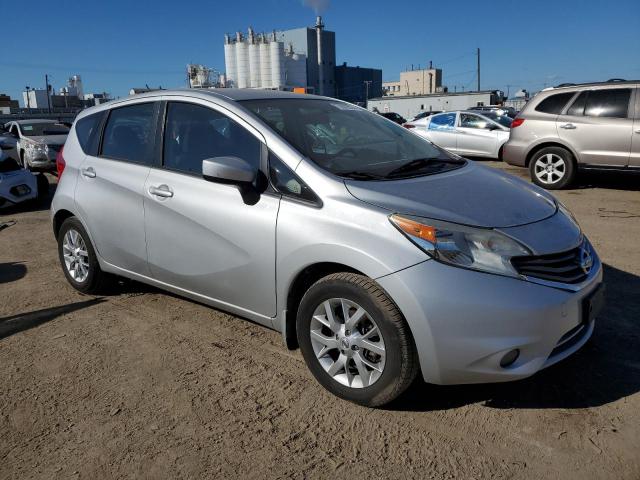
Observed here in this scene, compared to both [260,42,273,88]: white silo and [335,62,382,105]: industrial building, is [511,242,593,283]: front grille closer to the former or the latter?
[260,42,273,88]: white silo

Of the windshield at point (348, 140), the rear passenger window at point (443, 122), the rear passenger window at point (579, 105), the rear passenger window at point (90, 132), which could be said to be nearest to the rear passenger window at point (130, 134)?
the rear passenger window at point (90, 132)

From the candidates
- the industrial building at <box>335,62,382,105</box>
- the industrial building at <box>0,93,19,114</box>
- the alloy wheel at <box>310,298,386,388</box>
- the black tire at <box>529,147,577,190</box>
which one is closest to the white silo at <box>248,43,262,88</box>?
the industrial building at <box>335,62,382,105</box>

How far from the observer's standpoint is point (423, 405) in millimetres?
2891

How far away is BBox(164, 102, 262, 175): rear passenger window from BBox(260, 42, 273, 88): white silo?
59.3 meters

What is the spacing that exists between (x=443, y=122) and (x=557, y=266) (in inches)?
494

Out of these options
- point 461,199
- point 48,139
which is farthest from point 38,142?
point 461,199

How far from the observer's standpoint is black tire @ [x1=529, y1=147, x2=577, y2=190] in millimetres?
9094

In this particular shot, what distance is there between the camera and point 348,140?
3.54 metres

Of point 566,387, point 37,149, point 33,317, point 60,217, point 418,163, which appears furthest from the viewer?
point 37,149

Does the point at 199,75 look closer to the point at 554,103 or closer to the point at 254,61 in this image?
the point at 254,61

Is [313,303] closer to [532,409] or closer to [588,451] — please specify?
[532,409]

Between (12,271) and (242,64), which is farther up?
(242,64)

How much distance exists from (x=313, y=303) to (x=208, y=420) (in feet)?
2.65

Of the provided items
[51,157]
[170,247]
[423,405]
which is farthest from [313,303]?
[51,157]
